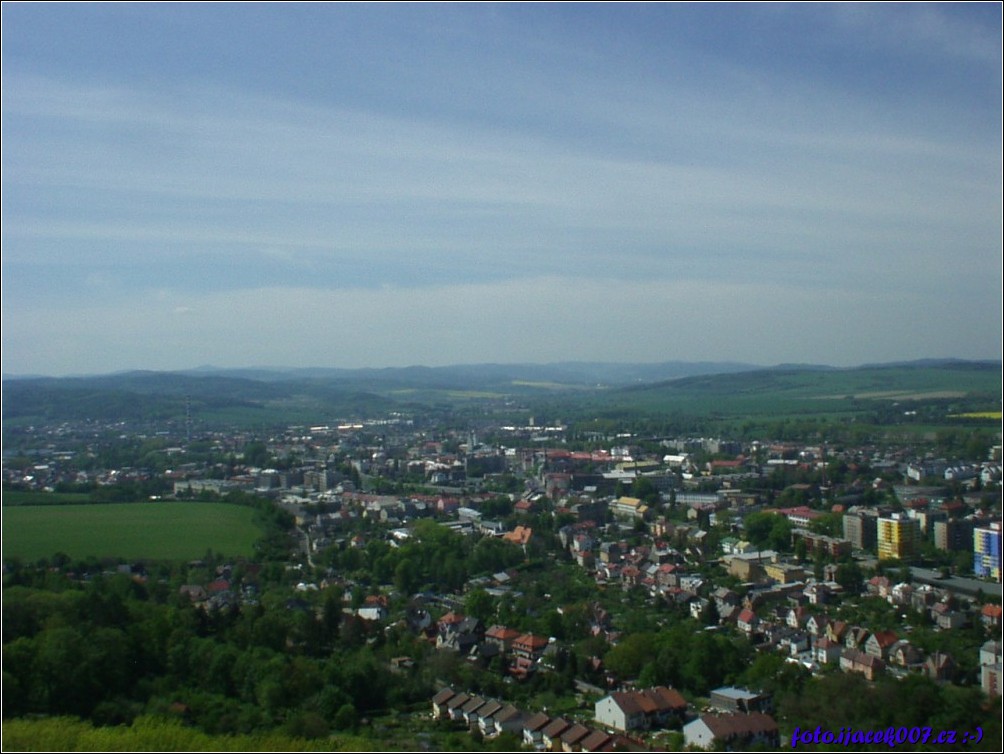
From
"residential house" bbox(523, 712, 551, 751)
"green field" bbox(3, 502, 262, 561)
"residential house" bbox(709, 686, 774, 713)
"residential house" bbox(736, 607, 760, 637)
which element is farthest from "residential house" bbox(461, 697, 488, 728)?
"green field" bbox(3, 502, 262, 561)

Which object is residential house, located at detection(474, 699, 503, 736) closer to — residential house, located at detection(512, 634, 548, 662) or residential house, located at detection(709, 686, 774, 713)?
residential house, located at detection(512, 634, 548, 662)

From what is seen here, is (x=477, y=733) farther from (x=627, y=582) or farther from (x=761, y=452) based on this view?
(x=761, y=452)

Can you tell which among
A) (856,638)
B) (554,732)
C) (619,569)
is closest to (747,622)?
(856,638)

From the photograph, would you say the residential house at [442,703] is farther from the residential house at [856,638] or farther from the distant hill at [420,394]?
the distant hill at [420,394]

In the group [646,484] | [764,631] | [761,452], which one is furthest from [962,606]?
[761,452]

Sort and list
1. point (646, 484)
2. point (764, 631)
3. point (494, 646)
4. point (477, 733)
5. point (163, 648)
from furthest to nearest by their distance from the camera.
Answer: point (646, 484), point (764, 631), point (494, 646), point (163, 648), point (477, 733)

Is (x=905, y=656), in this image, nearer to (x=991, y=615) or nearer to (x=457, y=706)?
(x=991, y=615)
